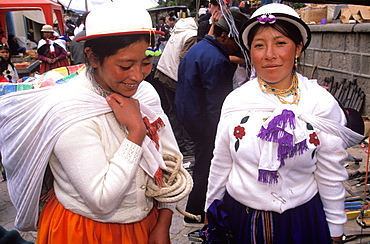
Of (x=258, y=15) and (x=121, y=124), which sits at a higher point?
(x=258, y=15)

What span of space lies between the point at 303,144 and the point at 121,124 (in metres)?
0.92

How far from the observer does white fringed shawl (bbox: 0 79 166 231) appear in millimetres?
1498

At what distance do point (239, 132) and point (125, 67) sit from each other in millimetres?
744

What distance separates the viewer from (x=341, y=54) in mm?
7723

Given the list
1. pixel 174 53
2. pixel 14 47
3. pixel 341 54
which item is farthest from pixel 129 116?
pixel 14 47

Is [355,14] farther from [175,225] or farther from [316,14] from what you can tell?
[175,225]

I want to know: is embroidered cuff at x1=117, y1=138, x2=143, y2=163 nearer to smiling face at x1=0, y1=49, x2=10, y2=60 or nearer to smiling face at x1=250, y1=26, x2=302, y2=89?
smiling face at x1=250, y1=26, x2=302, y2=89

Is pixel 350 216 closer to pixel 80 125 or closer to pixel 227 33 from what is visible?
pixel 227 33

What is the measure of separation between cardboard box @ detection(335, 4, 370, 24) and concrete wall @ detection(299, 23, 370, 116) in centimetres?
31

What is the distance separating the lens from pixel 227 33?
351 centimetres

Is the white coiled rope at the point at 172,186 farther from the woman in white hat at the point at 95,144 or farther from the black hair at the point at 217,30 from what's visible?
the black hair at the point at 217,30

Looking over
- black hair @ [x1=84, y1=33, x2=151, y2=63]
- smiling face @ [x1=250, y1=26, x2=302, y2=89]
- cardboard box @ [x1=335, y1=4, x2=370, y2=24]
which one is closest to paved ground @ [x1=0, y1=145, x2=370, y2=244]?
smiling face @ [x1=250, y1=26, x2=302, y2=89]

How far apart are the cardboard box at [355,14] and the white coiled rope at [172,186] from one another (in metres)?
6.98

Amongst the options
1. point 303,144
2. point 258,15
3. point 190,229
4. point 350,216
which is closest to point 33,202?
point 303,144
